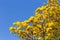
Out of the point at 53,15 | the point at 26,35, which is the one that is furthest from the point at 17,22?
the point at 53,15

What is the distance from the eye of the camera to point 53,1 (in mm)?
32938

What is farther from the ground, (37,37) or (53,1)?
(53,1)

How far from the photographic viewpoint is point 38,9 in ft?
107

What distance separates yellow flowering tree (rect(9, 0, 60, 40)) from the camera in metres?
32.1

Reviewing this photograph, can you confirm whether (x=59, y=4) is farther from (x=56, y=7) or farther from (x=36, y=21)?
(x=36, y=21)

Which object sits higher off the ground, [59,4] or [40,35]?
[59,4]

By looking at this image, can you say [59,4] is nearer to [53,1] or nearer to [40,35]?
[53,1]

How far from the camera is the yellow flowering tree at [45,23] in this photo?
32.1 metres

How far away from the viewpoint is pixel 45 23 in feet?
107

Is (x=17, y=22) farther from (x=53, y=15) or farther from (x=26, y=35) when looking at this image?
(x=53, y=15)

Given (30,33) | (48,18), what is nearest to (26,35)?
(30,33)

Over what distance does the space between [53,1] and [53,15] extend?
1.36 metres

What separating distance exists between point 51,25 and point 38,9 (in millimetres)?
1982

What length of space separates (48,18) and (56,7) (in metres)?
1.25
